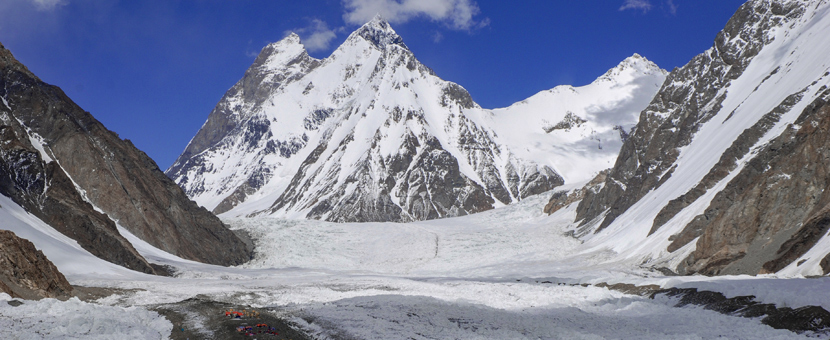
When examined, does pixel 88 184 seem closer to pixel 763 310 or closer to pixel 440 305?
pixel 440 305

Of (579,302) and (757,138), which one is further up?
(757,138)

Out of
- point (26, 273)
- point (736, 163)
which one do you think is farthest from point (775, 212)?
point (26, 273)

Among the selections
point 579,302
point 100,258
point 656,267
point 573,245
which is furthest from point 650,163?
point 100,258

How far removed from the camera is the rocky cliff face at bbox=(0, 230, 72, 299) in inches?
1107

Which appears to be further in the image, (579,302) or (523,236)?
(523,236)

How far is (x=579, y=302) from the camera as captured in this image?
120 feet

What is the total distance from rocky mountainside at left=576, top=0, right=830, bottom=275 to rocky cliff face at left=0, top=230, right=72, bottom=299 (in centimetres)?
3954

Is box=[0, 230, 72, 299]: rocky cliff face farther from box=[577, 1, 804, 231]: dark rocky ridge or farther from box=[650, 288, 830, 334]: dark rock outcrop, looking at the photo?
box=[577, 1, 804, 231]: dark rocky ridge

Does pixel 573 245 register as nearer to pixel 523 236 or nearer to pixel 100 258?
pixel 523 236

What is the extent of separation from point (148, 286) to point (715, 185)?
6039 centimetres

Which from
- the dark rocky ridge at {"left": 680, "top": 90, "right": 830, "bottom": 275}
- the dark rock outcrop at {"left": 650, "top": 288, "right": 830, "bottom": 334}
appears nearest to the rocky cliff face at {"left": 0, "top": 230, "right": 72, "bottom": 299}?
the dark rock outcrop at {"left": 650, "top": 288, "right": 830, "bottom": 334}

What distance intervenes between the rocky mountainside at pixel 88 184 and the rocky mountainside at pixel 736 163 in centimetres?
4958

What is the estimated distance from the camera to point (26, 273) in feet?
98.6

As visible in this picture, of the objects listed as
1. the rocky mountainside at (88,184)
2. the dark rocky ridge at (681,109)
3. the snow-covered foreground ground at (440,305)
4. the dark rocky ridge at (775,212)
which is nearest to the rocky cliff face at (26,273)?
the snow-covered foreground ground at (440,305)
